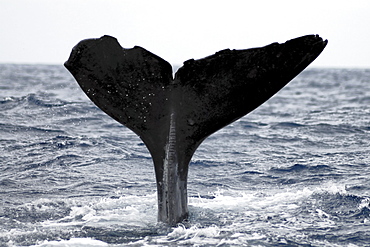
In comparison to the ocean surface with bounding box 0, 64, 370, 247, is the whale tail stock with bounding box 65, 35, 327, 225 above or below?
above

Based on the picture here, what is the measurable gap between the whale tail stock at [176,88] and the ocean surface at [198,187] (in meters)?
0.69

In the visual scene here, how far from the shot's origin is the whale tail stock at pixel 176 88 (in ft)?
15.8

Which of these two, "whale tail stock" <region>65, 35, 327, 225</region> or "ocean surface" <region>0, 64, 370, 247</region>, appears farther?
"ocean surface" <region>0, 64, 370, 247</region>

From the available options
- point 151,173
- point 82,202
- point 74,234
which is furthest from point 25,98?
point 74,234

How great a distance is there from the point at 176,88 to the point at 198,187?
301cm

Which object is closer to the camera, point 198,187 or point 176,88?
point 176,88

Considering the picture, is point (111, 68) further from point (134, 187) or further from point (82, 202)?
point (134, 187)

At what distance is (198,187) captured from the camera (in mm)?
7848

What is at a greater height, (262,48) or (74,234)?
(262,48)

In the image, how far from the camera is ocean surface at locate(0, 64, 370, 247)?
5.30 metres

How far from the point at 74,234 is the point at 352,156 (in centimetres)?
637

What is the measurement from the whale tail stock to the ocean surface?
69 cm

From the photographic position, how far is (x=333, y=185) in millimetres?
7742

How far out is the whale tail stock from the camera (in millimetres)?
4816
